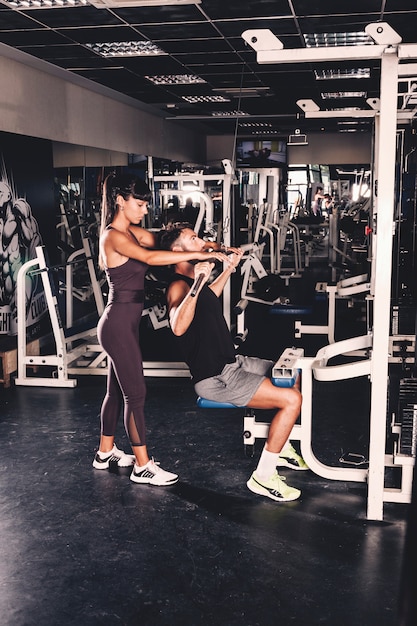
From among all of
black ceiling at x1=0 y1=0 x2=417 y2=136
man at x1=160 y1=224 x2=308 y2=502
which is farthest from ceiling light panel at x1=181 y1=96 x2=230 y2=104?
man at x1=160 y1=224 x2=308 y2=502

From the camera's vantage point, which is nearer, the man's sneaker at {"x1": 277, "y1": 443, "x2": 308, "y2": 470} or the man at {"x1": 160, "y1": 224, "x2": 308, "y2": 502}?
the man at {"x1": 160, "y1": 224, "x2": 308, "y2": 502}

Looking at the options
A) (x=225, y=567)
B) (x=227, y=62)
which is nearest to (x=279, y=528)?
(x=225, y=567)

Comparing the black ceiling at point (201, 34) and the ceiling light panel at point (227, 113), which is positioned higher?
the ceiling light panel at point (227, 113)

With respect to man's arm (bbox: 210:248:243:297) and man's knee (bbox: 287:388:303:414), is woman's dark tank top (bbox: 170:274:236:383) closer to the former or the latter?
man's arm (bbox: 210:248:243:297)

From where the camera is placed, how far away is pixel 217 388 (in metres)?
2.73

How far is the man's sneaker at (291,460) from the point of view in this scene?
3072 mm

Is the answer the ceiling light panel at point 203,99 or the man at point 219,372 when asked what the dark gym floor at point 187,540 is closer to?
the man at point 219,372

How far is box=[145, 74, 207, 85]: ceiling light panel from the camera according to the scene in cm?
642

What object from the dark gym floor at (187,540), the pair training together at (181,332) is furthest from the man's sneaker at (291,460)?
the pair training together at (181,332)

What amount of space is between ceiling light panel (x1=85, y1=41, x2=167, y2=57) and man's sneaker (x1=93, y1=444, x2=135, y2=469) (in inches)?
124

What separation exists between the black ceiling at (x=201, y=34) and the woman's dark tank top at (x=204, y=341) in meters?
0.87

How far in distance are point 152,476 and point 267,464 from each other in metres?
0.52

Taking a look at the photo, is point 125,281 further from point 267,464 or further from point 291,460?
point 291,460

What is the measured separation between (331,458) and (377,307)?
1070 mm
